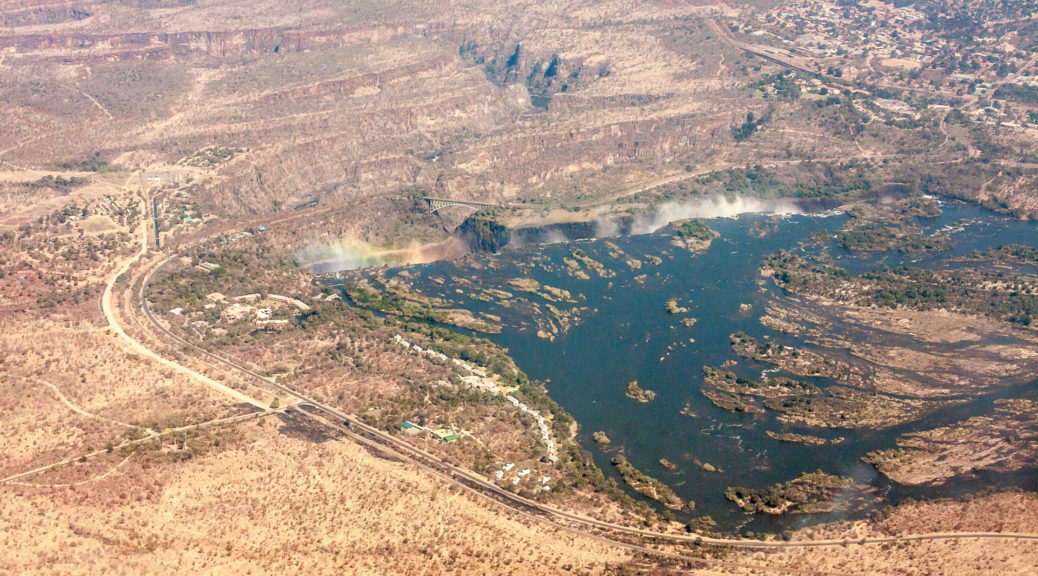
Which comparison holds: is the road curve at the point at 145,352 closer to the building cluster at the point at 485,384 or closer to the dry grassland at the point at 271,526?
the dry grassland at the point at 271,526

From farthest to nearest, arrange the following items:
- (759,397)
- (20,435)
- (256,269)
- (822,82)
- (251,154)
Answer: (822,82)
(251,154)
(256,269)
(759,397)
(20,435)

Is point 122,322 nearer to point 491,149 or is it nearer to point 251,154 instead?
point 251,154

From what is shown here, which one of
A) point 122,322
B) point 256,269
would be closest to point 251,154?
point 256,269

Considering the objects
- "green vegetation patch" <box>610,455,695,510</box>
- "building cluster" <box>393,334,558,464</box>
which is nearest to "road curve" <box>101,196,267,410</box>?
"building cluster" <box>393,334,558,464</box>

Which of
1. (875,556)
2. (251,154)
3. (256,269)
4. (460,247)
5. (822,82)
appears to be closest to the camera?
(875,556)

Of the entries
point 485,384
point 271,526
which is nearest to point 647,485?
point 485,384

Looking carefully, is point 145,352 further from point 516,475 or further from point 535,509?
point 535,509

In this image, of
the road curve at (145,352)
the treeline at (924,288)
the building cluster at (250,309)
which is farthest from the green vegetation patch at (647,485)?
the treeline at (924,288)
